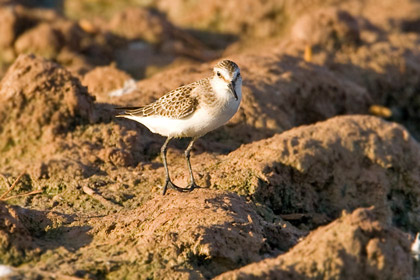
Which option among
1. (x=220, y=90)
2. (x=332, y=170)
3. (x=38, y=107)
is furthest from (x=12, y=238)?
(x=332, y=170)

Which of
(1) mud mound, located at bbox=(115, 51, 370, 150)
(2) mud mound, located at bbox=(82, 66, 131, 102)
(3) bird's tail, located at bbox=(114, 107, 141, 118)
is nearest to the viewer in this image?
(3) bird's tail, located at bbox=(114, 107, 141, 118)

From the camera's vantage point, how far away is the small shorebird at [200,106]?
6.34m

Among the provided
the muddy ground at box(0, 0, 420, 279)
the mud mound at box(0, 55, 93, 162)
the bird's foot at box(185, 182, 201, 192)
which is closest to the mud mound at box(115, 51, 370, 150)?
the muddy ground at box(0, 0, 420, 279)

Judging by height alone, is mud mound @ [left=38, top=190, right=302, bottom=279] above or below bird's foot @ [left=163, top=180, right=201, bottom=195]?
above

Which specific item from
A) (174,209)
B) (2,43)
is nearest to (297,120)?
(174,209)

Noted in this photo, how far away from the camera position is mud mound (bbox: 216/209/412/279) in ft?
15.7

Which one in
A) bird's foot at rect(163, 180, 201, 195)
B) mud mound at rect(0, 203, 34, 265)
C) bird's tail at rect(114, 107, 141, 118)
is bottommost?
bird's foot at rect(163, 180, 201, 195)

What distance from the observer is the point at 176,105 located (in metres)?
6.63

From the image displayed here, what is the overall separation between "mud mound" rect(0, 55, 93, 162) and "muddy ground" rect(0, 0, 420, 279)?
15mm

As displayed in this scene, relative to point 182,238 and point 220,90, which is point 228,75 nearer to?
point 220,90

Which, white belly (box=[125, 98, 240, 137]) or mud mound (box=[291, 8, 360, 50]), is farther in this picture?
mud mound (box=[291, 8, 360, 50])

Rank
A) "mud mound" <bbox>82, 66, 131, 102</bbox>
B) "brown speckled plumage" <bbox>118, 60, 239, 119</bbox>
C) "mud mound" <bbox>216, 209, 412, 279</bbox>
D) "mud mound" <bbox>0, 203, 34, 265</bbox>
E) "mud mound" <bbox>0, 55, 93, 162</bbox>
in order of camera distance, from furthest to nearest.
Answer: "mud mound" <bbox>82, 66, 131, 102</bbox> < "mud mound" <bbox>0, 55, 93, 162</bbox> < "brown speckled plumage" <bbox>118, 60, 239, 119</bbox> < "mud mound" <bbox>0, 203, 34, 265</bbox> < "mud mound" <bbox>216, 209, 412, 279</bbox>

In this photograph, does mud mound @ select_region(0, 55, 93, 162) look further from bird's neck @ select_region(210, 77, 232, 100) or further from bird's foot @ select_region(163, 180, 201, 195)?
bird's neck @ select_region(210, 77, 232, 100)

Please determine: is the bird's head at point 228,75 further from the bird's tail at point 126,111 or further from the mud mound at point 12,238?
the mud mound at point 12,238
